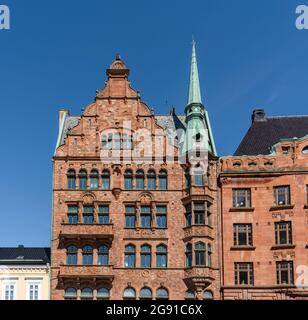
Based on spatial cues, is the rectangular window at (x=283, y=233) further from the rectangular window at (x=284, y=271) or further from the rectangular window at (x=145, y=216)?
the rectangular window at (x=145, y=216)

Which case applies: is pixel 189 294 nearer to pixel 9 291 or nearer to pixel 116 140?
pixel 116 140

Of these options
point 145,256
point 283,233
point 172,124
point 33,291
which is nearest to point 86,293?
point 33,291

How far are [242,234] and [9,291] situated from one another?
18.8m

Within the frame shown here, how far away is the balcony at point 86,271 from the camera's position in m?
52.5

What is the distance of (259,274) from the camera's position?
175 feet

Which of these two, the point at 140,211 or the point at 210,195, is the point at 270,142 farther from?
the point at 140,211

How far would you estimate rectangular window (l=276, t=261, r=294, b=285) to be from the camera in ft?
174

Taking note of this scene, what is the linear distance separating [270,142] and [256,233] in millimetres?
8862

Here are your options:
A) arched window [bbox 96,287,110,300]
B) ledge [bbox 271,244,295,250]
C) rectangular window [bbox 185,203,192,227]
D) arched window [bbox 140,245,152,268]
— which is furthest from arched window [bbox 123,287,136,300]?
ledge [bbox 271,244,295,250]

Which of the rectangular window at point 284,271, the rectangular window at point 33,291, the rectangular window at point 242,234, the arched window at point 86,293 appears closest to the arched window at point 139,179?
the rectangular window at point 242,234

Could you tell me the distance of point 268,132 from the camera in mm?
60594

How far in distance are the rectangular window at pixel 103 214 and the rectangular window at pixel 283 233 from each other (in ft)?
43.1
